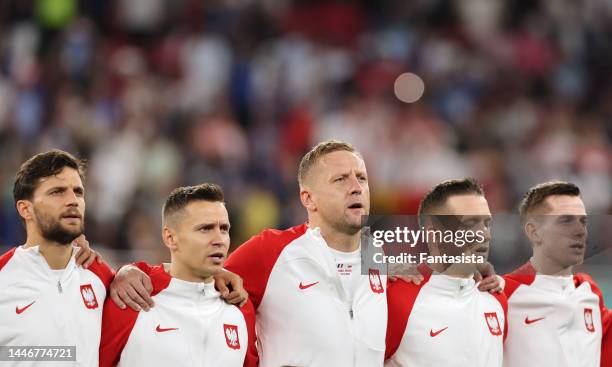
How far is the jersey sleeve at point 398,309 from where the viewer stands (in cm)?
619

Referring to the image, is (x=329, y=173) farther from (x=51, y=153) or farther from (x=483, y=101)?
(x=483, y=101)

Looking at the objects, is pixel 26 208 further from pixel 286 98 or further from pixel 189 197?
pixel 286 98

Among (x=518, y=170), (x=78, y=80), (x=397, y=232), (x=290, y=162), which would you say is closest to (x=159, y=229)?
(x=290, y=162)

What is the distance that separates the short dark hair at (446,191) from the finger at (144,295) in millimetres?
1595

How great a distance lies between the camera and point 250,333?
6078mm

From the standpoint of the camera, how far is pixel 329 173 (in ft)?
20.2

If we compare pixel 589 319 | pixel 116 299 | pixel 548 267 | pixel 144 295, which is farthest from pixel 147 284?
pixel 589 319

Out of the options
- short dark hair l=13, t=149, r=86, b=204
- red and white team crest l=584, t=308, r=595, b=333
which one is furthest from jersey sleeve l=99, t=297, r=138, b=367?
red and white team crest l=584, t=308, r=595, b=333

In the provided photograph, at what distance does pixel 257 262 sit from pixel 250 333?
0.39 meters

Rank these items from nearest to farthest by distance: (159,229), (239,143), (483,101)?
(159,229) → (239,143) → (483,101)

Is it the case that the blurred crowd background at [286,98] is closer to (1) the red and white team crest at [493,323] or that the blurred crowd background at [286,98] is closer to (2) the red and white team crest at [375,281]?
(2) the red and white team crest at [375,281]

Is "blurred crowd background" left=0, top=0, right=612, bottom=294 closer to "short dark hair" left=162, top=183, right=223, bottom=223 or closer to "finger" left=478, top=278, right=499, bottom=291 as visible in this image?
"short dark hair" left=162, top=183, right=223, bottom=223

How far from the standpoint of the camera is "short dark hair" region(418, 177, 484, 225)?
6367mm

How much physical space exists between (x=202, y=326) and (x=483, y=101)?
948 centimetres
